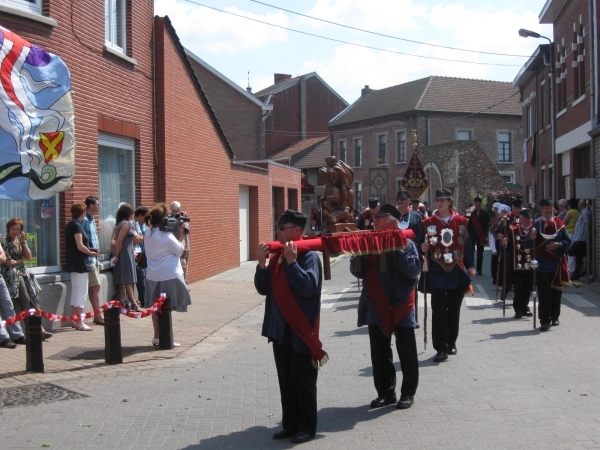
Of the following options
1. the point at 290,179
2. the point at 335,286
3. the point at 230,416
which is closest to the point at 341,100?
the point at 290,179

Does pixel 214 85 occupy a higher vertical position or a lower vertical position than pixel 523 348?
higher

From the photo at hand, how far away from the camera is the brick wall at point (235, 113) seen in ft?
140

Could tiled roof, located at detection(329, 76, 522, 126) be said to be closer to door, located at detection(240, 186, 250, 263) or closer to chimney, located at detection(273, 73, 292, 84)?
chimney, located at detection(273, 73, 292, 84)

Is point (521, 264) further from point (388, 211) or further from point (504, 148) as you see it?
point (504, 148)

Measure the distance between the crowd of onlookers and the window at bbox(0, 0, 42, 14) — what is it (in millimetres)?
2802

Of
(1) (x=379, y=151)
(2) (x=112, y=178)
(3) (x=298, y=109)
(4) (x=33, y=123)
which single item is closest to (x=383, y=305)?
(4) (x=33, y=123)

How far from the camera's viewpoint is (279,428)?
6500 mm

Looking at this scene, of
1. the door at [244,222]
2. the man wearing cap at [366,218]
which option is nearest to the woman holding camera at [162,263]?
the man wearing cap at [366,218]

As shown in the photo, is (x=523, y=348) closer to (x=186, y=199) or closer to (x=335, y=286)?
(x=335, y=286)

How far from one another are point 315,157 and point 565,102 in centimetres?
3420

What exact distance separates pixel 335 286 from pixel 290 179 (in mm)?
12839

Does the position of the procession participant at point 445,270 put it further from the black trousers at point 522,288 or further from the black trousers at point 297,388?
the black trousers at point 522,288

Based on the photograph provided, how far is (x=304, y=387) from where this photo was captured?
19.9ft

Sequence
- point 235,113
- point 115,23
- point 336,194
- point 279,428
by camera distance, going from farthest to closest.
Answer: point 235,113, point 336,194, point 115,23, point 279,428
